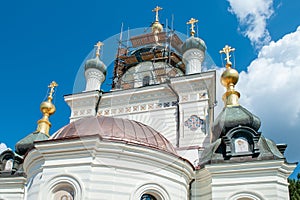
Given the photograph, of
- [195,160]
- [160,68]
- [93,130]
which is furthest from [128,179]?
[160,68]

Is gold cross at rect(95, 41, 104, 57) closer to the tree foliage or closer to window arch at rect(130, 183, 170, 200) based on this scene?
window arch at rect(130, 183, 170, 200)

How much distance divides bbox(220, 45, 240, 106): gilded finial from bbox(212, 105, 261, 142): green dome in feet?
4.02

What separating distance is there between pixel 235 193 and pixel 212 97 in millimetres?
6578

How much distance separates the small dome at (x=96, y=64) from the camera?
20.1 metres

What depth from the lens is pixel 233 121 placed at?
12977 millimetres

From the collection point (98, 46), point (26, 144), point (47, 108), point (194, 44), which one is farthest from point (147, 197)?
point (98, 46)

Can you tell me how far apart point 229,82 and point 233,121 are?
3.18 metres

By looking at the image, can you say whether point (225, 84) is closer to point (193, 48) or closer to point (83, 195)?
point (193, 48)

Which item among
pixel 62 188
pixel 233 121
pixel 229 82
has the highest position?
pixel 229 82

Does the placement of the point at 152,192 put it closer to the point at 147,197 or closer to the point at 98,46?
the point at 147,197

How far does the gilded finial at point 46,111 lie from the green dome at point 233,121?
7.99 metres

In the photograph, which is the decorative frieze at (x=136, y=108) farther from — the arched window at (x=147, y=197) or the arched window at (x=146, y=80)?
the arched window at (x=147, y=197)

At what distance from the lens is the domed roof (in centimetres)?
1100

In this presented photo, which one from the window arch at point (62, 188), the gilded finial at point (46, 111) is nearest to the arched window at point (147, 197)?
the window arch at point (62, 188)
